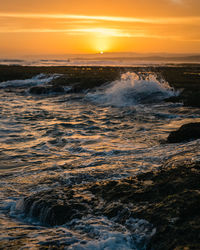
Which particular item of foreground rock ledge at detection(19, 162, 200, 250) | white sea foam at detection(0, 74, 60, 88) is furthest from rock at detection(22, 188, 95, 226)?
white sea foam at detection(0, 74, 60, 88)

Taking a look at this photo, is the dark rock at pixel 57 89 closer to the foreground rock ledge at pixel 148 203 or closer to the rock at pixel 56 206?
the foreground rock ledge at pixel 148 203

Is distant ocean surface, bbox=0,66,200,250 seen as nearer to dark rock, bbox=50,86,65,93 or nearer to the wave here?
the wave

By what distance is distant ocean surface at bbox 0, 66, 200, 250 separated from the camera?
3.98 meters

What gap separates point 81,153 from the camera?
848 centimetres

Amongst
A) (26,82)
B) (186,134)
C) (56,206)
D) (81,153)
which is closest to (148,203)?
(56,206)

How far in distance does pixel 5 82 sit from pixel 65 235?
3092 centimetres

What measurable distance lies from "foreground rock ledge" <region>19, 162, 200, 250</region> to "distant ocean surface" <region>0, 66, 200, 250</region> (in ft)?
0.38

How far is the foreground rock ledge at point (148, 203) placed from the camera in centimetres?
360

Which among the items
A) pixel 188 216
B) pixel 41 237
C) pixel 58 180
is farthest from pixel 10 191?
pixel 188 216

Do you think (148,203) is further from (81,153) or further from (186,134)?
(186,134)

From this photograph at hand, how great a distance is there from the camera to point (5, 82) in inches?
1280

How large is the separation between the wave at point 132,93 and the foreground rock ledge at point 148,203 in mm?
13732

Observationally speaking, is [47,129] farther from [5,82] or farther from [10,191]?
[5,82]

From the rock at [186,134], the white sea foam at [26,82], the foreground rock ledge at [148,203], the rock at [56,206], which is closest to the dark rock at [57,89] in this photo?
the white sea foam at [26,82]
